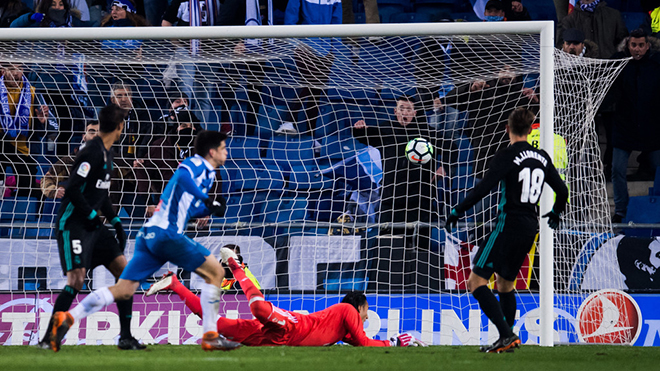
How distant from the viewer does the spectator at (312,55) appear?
834 cm

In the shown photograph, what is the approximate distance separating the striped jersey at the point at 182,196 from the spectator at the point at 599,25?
705 centimetres

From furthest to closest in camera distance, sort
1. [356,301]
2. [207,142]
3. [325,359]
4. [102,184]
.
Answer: [356,301] → [102,184] → [207,142] → [325,359]

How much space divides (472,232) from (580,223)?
1.11m

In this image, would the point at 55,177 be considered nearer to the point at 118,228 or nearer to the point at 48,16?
A: the point at 48,16

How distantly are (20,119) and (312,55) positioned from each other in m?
3.41

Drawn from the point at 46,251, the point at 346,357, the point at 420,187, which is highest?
the point at 420,187

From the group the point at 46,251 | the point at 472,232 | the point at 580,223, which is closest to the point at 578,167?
the point at 580,223

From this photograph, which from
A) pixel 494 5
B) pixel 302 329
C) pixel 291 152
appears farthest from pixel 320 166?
pixel 494 5

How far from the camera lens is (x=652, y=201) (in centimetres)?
998

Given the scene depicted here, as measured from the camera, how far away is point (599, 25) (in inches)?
436

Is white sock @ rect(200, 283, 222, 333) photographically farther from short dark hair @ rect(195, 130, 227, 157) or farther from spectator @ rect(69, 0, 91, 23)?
spectator @ rect(69, 0, 91, 23)

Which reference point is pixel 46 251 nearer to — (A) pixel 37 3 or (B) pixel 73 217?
(B) pixel 73 217

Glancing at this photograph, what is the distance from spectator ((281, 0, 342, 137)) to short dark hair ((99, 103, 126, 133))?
105 inches

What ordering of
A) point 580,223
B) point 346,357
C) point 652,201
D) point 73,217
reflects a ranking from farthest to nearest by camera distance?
point 652,201
point 580,223
point 73,217
point 346,357
